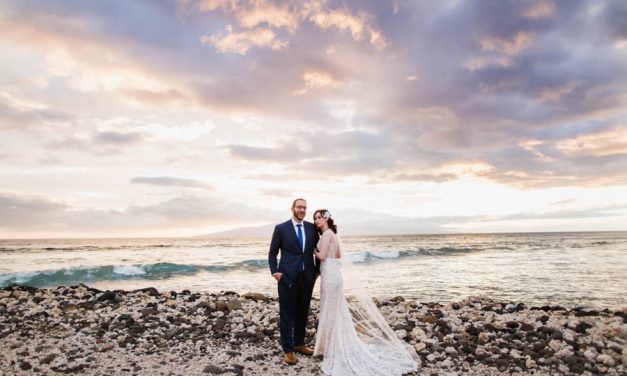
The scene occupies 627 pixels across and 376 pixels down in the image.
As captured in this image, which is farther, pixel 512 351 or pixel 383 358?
pixel 512 351

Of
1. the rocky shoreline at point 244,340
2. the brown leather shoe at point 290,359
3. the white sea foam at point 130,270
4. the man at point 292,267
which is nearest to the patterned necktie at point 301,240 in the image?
the man at point 292,267

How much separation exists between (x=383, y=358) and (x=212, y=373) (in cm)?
289

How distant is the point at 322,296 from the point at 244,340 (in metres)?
2.22

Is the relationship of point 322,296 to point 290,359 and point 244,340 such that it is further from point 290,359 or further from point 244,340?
point 244,340

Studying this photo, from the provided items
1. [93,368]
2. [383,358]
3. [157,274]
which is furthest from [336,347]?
[157,274]

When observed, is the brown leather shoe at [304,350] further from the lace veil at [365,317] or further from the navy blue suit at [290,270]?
the lace veil at [365,317]

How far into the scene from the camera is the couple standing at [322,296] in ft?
22.4

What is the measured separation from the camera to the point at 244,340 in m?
8.19


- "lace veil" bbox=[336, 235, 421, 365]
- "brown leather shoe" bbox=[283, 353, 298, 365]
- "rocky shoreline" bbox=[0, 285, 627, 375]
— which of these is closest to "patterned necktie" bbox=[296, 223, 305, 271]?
"lace veil" bbox=[336, 235, 421, 365]

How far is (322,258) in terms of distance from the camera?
7.05m

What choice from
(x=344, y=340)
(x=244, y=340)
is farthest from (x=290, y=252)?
(x=244, y=340)

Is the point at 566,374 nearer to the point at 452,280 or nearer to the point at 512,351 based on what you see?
the point at 512,351

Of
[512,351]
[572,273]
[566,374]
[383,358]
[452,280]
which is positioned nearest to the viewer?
[566,374]

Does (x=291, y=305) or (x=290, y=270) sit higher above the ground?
(x=290, y=270)
